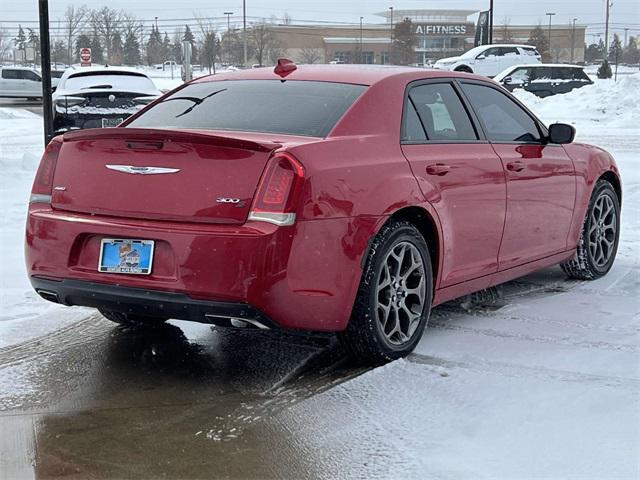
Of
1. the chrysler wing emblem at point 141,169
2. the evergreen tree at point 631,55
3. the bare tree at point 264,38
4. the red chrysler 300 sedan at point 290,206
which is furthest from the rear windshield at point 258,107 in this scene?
the evergreen tree at point 631,55

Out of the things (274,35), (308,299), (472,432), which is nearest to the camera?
(472,432)

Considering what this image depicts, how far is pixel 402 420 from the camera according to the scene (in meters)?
3.80

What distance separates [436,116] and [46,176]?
2.12 metres

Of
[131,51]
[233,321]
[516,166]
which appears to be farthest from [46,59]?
[131,51]

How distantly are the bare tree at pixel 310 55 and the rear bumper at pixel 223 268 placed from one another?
255ft

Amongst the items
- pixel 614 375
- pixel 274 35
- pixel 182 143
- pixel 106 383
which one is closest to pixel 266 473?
pixel 106 383

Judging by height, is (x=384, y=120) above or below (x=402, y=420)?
above

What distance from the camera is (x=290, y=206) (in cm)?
397

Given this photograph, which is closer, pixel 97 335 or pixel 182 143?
pixel 182 143

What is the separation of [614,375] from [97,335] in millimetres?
2738

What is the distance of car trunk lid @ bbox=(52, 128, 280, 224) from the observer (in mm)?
4027

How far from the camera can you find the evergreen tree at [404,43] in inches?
2928

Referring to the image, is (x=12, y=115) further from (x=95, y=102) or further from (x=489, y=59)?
(x=489, y=59)

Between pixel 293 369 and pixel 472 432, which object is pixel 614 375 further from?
pixel 293 369
